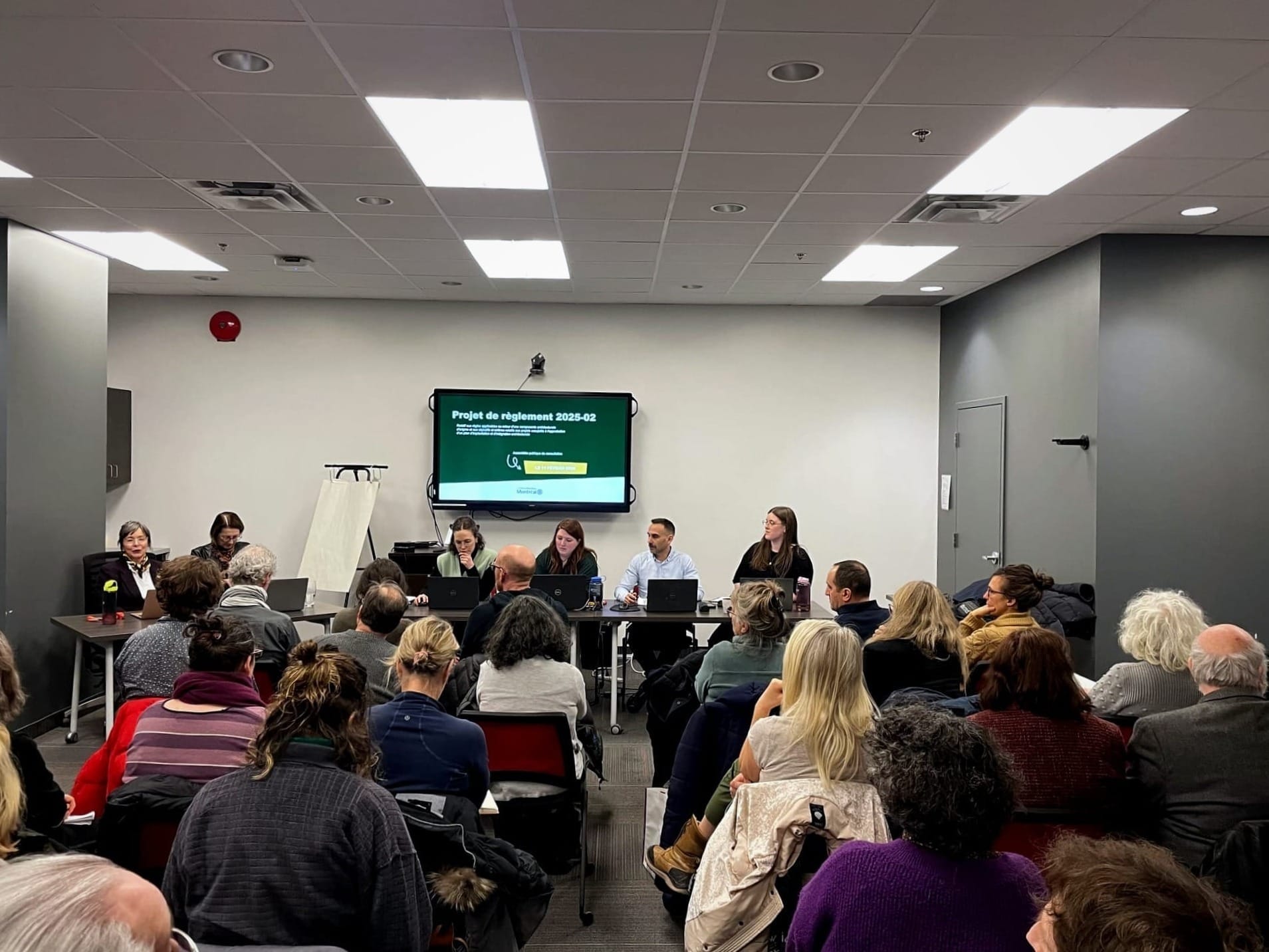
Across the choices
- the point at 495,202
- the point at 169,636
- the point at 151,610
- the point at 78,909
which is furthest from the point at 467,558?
the point at 78,909

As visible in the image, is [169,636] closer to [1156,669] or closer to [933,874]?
[933,874]

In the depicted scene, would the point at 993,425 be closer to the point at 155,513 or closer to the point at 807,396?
the point at 807,396

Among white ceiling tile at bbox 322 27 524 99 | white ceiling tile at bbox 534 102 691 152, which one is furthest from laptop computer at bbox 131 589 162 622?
white ceiling tile at bbox 534 102 691 152

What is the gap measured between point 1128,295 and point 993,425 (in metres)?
1.72

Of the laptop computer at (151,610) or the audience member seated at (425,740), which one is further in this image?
the laptop computer at (151,610)

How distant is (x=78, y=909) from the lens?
832mm

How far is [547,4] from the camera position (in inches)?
113

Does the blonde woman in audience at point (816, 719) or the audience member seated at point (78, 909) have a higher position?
the audience member seated at point (78, 909)

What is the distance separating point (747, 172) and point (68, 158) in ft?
10.5

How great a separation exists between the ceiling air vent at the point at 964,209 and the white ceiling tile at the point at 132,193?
3914mm

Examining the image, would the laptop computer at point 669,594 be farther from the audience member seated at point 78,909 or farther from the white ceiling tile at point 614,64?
the audience member seated at point 78,909

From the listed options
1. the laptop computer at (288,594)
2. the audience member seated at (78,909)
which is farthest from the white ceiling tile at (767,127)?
the laptop computer at (288,594)

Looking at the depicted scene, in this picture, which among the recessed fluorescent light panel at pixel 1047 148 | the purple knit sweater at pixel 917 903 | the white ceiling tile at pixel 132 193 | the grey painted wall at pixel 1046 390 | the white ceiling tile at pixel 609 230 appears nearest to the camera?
the purple knit sweater at pixel 917 903

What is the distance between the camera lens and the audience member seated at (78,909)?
→ 0.80 metres
